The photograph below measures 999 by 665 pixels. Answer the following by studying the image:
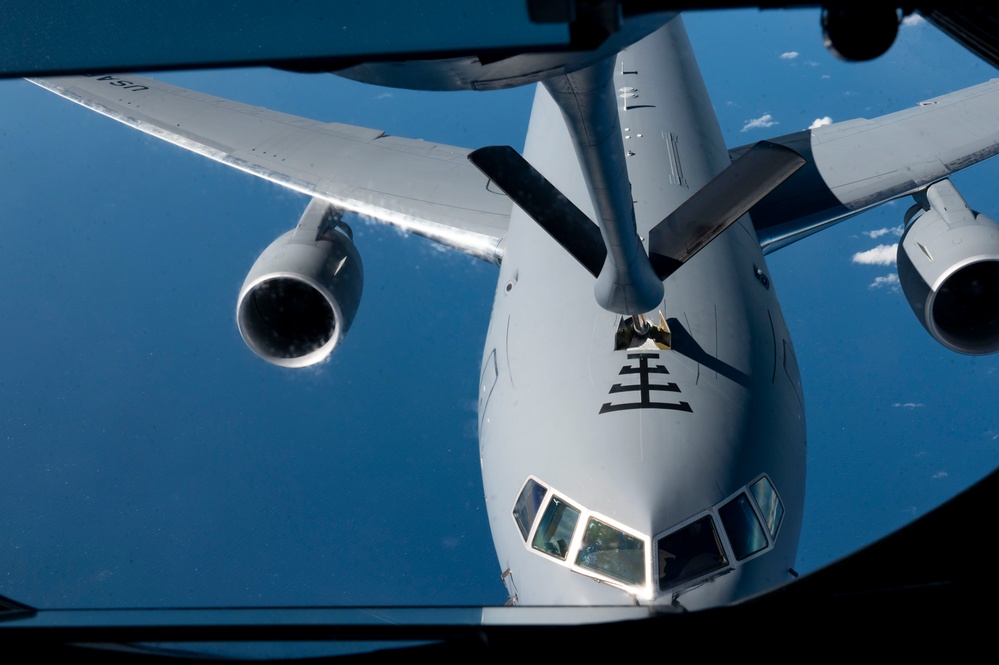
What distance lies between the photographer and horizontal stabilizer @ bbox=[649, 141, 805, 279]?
15.9ft

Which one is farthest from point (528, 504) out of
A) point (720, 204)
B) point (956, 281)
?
point (956, 281)

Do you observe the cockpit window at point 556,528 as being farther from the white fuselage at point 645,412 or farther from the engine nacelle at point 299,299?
the engine nacelle at point 299,299

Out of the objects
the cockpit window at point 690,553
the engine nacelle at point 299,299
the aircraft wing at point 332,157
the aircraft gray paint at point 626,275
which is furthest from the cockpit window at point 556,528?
the engine nacelle at point 299,299

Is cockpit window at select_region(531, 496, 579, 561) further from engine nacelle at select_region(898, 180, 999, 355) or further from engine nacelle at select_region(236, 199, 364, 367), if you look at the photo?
engine nacelle at select_region(898, 180, 999, 355)

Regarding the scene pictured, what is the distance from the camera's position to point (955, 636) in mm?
1775

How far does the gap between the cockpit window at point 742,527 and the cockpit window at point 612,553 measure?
0.71 metres

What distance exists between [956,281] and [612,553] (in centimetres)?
630

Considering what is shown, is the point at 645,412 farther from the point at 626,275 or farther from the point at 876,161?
the point at 876,161

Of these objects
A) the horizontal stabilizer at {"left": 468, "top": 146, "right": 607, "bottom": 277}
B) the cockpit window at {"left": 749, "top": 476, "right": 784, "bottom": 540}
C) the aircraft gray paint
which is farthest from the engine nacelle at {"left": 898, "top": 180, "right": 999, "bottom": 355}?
the horizontal stabilizer at {"left": 468, "top": 146, "right": 607, "bottom": 277}

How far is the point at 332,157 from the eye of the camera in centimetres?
1151

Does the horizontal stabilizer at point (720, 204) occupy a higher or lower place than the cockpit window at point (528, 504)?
higher

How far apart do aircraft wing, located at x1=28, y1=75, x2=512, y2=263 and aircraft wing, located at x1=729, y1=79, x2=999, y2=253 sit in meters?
3.79

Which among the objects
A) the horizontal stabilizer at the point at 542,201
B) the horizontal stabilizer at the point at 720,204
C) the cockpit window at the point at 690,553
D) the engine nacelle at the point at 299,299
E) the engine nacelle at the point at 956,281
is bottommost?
the cockpit window at the point at 690,553

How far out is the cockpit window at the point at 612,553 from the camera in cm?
544
